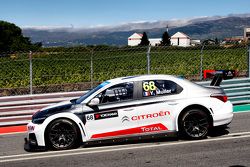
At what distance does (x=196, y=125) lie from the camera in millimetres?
8773

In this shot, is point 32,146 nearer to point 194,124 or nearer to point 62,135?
point 62,135

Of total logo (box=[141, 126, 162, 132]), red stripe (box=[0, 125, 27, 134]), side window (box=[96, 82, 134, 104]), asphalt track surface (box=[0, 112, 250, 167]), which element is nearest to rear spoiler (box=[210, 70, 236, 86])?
asphalt track surface (box=[0, 112, 250, 167])

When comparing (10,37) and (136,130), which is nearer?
(136,130)

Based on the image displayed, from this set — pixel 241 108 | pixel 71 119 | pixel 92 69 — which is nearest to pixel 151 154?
pixel 71 119

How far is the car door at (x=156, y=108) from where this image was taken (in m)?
8.60

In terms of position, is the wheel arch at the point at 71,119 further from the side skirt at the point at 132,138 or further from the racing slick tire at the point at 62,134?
the side skirt at the point at 132,138

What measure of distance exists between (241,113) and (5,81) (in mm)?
12500

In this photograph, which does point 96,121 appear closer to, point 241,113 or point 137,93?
point 137,93

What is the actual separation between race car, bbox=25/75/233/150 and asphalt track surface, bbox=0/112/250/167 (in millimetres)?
235

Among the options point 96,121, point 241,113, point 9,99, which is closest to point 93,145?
point 96,121

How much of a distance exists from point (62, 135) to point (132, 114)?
1.50m

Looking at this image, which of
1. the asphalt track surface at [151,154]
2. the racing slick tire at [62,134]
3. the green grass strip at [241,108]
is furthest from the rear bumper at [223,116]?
the green grass strip at [241,108]

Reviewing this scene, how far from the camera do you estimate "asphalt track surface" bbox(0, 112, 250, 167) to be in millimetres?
7258

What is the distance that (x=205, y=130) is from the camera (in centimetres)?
879
